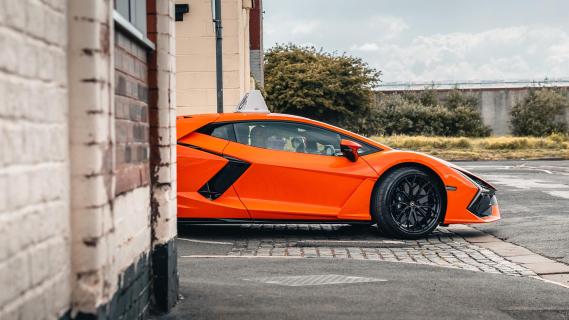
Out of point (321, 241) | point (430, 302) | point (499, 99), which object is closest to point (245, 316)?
point (430, 302)

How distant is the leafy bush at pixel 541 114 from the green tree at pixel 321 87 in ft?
42.6

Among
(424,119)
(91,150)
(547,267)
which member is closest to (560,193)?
(547,267)

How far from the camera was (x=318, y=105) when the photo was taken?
44.2m

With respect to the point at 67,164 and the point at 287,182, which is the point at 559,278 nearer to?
the point at 287,182

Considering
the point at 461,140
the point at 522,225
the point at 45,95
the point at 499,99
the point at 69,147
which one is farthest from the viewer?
the point at 499,99

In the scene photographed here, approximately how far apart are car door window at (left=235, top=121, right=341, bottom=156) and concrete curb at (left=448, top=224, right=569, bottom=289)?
71.7 inches

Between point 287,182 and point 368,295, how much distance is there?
3600 mm

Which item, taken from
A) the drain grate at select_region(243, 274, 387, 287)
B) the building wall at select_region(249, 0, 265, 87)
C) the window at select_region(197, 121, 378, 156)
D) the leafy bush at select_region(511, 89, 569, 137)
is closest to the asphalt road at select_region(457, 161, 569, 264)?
the window at select_region(197, 121, 378, 156)

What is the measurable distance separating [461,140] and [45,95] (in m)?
38.6

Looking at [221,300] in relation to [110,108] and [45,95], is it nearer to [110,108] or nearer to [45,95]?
[110,108]

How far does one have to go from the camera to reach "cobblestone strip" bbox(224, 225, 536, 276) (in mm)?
7543

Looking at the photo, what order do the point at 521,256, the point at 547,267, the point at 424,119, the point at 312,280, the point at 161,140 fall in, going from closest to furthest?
the point at 161,140 → the point at 312,280 → the point at 547,267 → the point at 521,256 → the point at 424,119

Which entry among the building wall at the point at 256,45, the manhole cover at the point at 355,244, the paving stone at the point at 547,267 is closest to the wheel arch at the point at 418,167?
the manhole cover at the point at 355,244

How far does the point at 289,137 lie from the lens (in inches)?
369
